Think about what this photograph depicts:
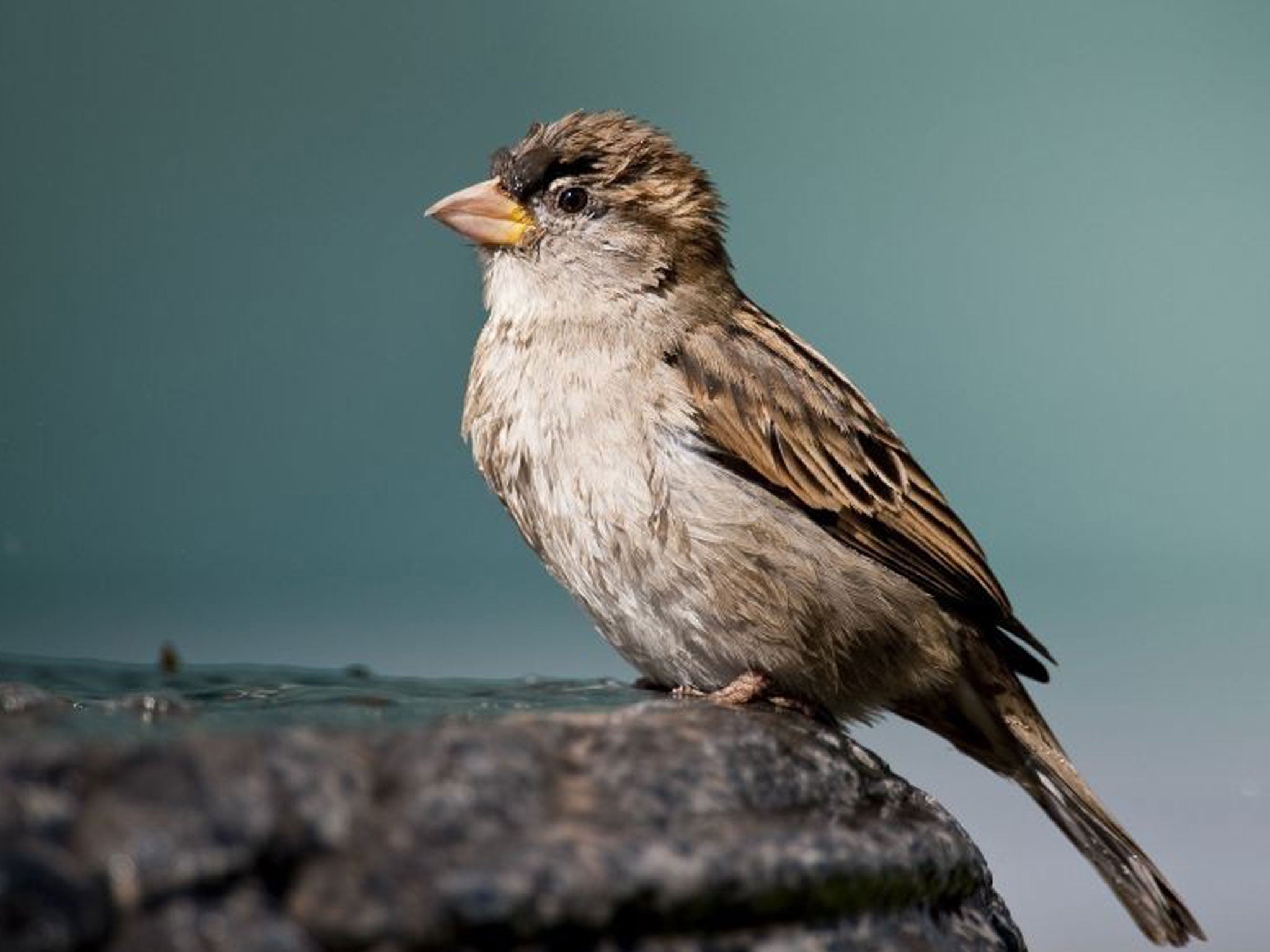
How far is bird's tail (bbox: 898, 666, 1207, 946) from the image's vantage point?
3.15 meters

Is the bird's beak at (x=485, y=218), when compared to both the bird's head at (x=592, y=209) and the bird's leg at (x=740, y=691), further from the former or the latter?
the bird's leg at (x=740, y=691)

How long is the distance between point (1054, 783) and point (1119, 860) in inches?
7.2

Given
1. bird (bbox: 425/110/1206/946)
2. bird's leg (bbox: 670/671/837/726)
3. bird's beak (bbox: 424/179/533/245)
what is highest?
bird's beak (bbox: 424/179/533/245)

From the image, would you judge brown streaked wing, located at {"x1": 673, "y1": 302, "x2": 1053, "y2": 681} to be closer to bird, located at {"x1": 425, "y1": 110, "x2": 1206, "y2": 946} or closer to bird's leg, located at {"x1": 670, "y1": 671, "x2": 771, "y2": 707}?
bird, located at {"x1": 425, "y1": 110, "x2": 1206, "y2": 946}

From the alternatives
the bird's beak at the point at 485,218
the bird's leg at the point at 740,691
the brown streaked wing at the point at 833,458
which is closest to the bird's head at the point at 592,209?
the bird's beak at the point at 485,218

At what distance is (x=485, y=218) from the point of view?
334cm

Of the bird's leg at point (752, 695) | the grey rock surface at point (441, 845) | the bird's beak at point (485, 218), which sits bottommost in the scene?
the grey rock surface at point (441, 845)

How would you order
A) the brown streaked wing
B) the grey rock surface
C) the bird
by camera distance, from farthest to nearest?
1. the brown streaked wing
2. the bird
3. the grey rock surface

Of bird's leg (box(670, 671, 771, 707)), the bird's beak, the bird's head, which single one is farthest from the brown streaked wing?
the bird's beak

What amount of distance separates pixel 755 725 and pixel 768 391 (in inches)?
45.2

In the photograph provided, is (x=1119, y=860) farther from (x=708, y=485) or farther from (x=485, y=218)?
(x=485, y=218)

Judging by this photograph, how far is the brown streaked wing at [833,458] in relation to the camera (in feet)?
10.1

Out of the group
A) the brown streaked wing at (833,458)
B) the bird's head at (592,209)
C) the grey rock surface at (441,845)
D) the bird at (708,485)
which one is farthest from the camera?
the bird's head at (592,209)

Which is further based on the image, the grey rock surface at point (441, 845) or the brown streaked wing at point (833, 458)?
the brown streaked wing at point (833, 458)
